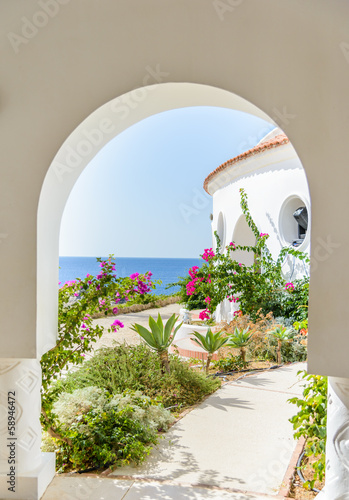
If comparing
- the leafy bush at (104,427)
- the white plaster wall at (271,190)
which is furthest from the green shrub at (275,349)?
the leafy bush at (104,427)

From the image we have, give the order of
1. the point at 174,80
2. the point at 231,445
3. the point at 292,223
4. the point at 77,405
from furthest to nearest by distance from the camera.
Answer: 1. the point at 292,223
2. the point at 77,405
3. the point at 231,445
4. the point at 174,80

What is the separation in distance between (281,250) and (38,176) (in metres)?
7.80

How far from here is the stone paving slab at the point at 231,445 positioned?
3531mm

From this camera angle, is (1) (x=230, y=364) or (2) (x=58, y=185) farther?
(1) (x=230, y=364)

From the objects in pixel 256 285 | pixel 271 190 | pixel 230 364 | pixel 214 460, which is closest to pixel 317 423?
pixel 214 460

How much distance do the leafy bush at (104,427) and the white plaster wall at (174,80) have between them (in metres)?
1.36

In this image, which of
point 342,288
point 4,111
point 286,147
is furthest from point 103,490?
point 286,147

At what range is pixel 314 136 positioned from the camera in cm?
271

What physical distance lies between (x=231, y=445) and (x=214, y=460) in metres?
0.37

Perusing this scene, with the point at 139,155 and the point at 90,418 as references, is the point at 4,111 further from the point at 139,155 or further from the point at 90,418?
the point at 139,155

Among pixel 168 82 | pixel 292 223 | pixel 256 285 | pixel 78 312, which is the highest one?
pixel 168 82

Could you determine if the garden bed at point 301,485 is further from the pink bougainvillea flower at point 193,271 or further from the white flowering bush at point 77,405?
the pink bougainvillea flower at point 193,271

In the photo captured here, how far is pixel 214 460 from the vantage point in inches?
151

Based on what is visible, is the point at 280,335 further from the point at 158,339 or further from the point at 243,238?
the point at 243,238
